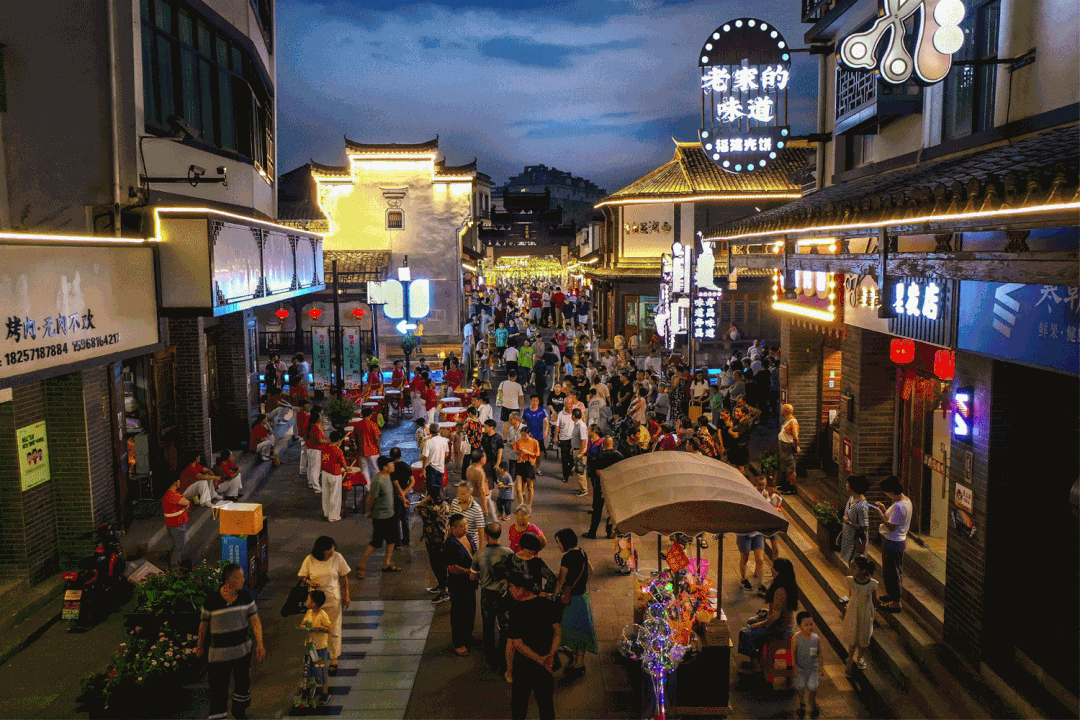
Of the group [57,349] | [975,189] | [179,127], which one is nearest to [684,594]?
[975,189]

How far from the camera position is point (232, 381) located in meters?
17.1

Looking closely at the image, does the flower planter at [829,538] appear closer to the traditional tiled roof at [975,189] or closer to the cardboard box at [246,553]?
the traditional tiled roof at [975,189]

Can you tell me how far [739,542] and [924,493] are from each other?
2.95 metres

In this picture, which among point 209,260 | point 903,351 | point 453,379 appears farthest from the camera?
point 453,379

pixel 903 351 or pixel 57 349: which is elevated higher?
pixel 57 349

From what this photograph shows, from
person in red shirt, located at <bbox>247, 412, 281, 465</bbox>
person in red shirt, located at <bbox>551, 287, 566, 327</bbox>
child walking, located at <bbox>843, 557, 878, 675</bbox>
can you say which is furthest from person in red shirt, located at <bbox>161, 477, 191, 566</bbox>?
person in red shirt, located at <bbox>551, 287, 566, 327</bbox>

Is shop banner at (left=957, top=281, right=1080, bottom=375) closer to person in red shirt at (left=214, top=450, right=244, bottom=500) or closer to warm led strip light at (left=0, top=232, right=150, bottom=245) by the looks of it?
warm led strip light at (left=0, top=232, right=150, bottom=245)

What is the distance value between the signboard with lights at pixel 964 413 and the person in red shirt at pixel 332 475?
8.82 meters

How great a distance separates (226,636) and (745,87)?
1057 cm

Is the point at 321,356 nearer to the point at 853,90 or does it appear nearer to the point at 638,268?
the point at 638,268

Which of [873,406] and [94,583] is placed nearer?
[94,583]

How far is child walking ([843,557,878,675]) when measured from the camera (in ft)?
24.9

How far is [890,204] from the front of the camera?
7164 millimetres

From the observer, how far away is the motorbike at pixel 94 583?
8859 millimetres
